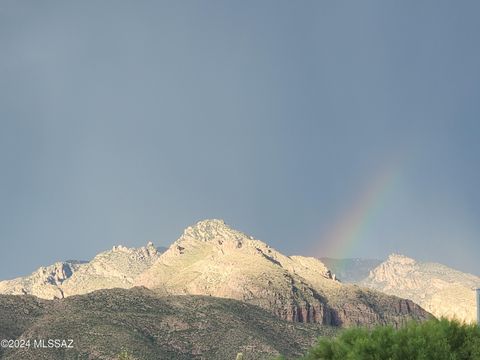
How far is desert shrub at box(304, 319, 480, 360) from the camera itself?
27.1 meters

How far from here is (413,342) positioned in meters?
27.4

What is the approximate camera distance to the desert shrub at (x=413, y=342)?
27141 millimetres

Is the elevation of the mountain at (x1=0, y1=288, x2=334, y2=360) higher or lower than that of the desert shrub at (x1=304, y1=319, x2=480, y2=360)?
higher

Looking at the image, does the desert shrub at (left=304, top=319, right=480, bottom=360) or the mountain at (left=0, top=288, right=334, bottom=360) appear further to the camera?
the mountain at (left=0, top=288, right=334, bottom=360)

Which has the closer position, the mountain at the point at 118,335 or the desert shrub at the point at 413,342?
the desert shrub at the point at 413,342

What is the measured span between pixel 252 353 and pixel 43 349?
54.6m

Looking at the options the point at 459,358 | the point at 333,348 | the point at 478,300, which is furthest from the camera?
the point at 478,300

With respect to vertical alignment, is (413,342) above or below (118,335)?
below

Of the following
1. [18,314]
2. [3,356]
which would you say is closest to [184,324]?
[18,314]

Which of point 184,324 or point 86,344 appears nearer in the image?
point 86,344

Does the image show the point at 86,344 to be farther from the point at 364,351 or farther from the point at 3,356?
the point at 364,351

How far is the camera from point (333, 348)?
97.6 ft

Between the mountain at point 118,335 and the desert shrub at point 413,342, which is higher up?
the mountain at point 118,335

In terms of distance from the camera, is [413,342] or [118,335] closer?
[413,342]
